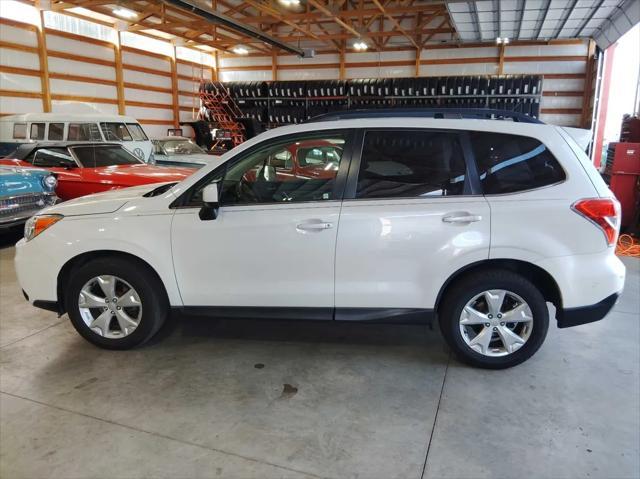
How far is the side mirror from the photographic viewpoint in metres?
2.93

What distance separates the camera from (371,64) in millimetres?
20828

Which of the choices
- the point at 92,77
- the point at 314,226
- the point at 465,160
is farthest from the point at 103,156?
the point at 92,77

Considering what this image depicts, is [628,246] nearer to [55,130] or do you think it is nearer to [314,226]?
[314,226]

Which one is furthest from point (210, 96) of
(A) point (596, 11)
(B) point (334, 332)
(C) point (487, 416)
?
(C) point (487, 416)

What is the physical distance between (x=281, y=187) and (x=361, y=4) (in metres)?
15.1

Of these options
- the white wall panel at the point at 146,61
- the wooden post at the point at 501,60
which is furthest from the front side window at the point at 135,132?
the wooden post at the point at 501,60

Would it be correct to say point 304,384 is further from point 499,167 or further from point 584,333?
point 584,333

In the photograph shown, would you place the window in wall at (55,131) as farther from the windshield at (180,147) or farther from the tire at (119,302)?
the tire at (119,302)

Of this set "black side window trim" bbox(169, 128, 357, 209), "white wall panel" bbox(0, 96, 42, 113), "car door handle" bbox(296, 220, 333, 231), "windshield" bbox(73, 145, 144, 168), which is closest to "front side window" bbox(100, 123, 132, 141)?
"windshield" bbox(73, 145, 144, 168)

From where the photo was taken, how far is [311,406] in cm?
279

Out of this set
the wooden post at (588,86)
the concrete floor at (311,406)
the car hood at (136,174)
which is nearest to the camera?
the concrete floor at (311,406)

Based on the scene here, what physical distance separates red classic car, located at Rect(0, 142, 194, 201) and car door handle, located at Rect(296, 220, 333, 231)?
4776mm

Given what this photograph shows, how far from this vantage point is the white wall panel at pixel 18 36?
13570 millimetres

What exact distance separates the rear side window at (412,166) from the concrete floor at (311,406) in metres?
1.26
